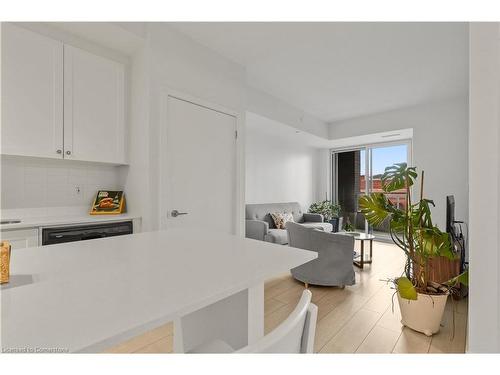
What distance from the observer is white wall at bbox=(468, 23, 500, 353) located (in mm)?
1157

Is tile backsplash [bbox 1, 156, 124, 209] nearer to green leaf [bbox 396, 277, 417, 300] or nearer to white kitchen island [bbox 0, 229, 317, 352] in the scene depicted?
white kitchen island [bbox 0, 229, 317, 352]

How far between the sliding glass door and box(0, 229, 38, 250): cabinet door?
502 centimetres

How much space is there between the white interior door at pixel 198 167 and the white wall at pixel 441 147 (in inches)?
133

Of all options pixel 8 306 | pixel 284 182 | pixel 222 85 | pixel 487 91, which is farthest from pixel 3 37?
pixel 284 182

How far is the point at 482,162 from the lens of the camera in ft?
3.97

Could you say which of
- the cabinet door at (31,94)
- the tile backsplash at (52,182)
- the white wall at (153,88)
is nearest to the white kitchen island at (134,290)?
the white wall at (153,88)

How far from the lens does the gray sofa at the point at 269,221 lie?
4061mm

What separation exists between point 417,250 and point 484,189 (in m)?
1.01

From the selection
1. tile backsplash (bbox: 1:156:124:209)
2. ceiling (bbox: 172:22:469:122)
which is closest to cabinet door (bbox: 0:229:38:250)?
tile backsplash (bbox: 1:156:124:209)

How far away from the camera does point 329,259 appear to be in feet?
9.07

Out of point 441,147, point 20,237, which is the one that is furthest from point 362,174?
point 20,237

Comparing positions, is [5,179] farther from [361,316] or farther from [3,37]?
[361,316]

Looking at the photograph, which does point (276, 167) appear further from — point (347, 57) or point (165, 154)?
point (165, 154)

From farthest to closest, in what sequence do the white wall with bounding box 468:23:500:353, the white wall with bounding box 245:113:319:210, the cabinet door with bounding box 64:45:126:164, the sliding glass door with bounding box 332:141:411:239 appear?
the sliding glass door with bounding box 332:141:411:239 < the white wall with bounding box 245:113:319:210 < the cabinet door with bounding box 64:45:126:164 < the white wall with bounding box 468:23:500:353
